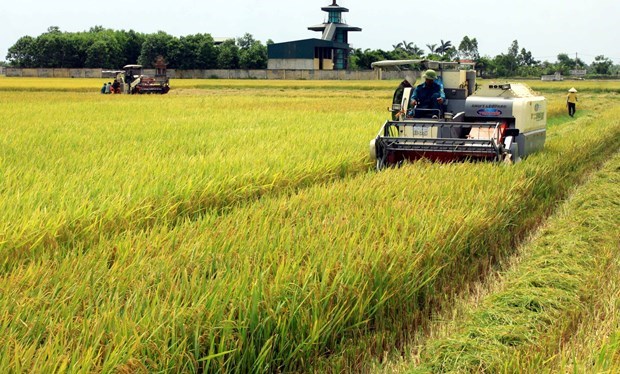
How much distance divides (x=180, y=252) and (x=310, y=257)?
0.72m

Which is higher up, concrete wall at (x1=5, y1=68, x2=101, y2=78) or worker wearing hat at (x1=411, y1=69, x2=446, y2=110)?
concrete wall at (x1=5, y1=68, x2=101, y2=78)

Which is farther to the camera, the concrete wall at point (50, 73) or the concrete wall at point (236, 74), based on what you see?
the concrete wall at point (50, 73)

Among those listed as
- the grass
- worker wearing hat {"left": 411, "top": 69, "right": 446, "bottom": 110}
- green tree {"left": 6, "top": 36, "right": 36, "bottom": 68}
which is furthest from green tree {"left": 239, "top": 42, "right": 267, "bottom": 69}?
the grass

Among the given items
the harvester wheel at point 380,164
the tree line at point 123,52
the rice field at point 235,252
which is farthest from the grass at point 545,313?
the tree line at point 123,52

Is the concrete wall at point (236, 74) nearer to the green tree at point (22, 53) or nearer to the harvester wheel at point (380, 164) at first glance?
the green tree at point (22, 53)

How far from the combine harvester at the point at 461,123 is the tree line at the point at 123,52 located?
222ft

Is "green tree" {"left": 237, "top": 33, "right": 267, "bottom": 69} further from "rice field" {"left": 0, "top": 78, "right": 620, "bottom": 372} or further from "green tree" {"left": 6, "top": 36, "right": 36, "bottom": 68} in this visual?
"rice field" {"left": 0, "top": 78, "right": 620, "bottom": 372}

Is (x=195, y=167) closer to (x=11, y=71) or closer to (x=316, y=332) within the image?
(x=316, y=332)

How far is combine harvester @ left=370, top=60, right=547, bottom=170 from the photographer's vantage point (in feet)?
27.8

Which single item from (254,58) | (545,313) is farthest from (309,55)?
(545,313)

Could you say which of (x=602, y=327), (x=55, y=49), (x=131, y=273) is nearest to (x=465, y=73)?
(x=602, y=327)

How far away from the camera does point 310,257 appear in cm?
372

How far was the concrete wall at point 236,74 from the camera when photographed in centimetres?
6481

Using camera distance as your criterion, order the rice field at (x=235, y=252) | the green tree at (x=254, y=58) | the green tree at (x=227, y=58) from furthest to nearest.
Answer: the green tree at (x=254, y=58)
the green tree at (x=227, y=58)
the rice field at (x=235, y=252)
